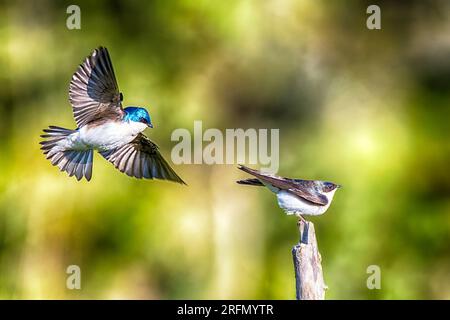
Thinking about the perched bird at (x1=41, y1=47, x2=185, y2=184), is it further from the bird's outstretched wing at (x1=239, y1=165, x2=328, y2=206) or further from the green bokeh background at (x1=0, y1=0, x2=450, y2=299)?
the green bokeh background at (x1=0, y1=0, x2=450, y2=299)

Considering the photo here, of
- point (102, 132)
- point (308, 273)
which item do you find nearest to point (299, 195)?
point (308, 273)

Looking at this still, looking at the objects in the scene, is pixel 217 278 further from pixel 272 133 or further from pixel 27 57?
pixel 27 57

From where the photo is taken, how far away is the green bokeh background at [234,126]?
28.3ft

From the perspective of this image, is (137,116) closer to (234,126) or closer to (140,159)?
(140,159)

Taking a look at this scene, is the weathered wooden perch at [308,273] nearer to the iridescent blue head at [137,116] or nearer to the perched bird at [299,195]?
the perched bird at [299,195]

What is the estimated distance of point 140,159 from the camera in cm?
586

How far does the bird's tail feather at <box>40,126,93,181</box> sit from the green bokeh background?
2867 mm

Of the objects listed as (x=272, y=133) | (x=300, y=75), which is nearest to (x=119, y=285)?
(x=272, y=133)

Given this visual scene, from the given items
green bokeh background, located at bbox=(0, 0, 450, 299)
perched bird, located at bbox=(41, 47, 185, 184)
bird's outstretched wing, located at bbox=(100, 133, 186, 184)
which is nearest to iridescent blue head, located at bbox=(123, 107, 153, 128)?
perched bird, located at bbox=(41, 47, 185, 184)

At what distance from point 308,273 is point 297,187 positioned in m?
0.98

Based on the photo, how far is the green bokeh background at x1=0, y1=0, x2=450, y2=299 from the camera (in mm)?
8641

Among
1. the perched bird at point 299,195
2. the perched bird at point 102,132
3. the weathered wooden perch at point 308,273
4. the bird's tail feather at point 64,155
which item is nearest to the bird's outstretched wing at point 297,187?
the perched bird at point 299,195

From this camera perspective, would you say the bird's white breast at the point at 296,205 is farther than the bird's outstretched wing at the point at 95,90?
Yes

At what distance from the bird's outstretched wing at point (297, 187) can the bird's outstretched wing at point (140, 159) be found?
574 mm
